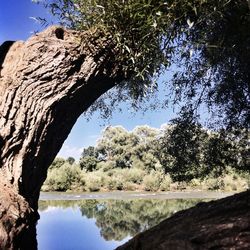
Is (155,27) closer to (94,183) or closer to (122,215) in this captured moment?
(122,215)

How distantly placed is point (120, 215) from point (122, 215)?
0.10m

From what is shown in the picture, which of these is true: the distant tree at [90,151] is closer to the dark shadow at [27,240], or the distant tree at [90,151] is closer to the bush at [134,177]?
the bush at [134,177]

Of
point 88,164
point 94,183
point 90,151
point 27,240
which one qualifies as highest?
point 90,151

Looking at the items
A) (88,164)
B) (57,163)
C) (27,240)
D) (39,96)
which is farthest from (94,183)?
(27,240)

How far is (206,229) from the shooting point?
6.09 metres

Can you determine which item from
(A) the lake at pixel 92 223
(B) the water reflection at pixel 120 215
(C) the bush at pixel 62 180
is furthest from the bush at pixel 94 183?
(A) the lake at pixel 92 223

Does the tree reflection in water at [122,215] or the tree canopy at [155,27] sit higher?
the tree canopy at [155,27]

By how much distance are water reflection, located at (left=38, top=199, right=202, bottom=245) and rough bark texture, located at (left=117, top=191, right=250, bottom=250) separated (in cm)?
749

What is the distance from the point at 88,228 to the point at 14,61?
10.9m

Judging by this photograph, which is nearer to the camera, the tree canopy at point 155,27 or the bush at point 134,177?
the tree canopy at point 155,27

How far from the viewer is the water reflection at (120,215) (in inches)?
639

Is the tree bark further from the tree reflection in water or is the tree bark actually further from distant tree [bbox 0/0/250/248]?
the tree reflection in water

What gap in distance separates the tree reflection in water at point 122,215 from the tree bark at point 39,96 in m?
7.90

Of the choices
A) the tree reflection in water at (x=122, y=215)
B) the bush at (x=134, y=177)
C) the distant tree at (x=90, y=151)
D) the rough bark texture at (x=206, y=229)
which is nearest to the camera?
the rough bark texture at (x=206, y=229)
